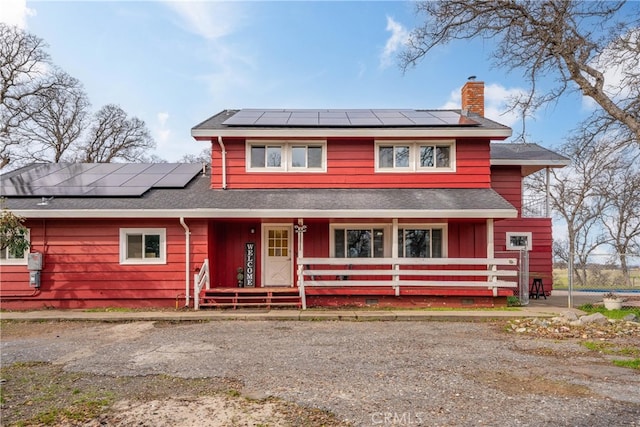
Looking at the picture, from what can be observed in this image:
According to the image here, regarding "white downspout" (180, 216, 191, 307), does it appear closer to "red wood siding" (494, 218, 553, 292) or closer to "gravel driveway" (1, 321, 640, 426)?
"gravel driveway" (1, 321, 640, 426)

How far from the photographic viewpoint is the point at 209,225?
32.8 feet

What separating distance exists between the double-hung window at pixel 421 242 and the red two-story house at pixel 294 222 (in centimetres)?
3

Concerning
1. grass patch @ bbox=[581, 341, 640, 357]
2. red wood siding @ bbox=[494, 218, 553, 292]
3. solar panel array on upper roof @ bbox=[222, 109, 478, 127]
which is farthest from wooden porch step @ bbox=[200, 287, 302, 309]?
red wood siding @ bbox=[494, 218, 553, 292]

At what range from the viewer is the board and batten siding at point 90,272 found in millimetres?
9797

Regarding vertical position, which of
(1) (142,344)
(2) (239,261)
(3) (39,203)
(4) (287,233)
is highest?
(3) (39,203)

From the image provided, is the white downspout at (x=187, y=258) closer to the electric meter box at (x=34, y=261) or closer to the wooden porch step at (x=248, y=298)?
the wooden porch step at (x=248, y=298)

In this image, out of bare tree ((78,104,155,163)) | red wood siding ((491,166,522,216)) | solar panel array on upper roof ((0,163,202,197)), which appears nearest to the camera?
solar panel array on upper roof ((0,163,202,197))

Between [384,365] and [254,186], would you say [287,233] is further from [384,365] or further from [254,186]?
[384,365]

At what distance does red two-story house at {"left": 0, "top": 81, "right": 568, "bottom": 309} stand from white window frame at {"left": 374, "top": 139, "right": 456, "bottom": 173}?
0.04 metres

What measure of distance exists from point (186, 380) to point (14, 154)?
1045 inches

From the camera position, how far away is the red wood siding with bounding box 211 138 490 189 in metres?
11.3

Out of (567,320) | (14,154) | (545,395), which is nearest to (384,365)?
(545,395)

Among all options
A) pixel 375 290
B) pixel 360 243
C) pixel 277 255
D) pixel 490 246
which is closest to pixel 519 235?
pixel 490 246

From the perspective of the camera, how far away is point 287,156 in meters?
11.4
